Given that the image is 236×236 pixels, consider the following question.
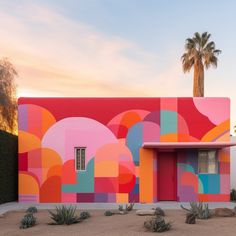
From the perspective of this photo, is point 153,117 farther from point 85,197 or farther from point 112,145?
point 85,197

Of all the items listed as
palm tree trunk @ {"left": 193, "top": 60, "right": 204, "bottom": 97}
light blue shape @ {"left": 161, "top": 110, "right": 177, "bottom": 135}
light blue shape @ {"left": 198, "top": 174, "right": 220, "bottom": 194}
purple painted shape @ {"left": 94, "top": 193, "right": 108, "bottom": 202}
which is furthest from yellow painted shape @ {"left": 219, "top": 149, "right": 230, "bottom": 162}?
palm tree trunk @ {"left": 193, "top": 60, "right": 204, "bottom": 97}

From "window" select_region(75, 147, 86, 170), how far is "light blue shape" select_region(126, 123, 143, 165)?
1.95 metres

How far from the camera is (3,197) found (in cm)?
1819

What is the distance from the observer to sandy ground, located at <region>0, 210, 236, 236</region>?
10.9 m

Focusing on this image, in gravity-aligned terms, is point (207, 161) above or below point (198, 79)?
below

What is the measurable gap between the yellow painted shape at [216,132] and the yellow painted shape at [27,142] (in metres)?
6.99

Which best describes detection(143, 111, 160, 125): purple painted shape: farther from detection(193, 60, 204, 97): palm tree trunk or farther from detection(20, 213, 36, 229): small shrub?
detection(193, 60, 204, 97): palm tree trunk

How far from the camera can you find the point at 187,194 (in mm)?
19297

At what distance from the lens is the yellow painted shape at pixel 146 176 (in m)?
18.9

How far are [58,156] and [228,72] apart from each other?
885 centimetres

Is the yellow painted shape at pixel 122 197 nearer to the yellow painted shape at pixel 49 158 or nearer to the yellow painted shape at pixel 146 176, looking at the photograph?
the yellow painted shape at pixel 146 176

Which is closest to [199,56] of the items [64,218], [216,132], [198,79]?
[198,79]

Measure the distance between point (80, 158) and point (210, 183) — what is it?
18.4 ft

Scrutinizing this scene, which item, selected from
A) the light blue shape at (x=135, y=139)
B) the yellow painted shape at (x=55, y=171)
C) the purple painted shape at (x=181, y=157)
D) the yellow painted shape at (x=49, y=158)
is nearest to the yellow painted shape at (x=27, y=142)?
the yellow painted shape at (x=49, y=158)
